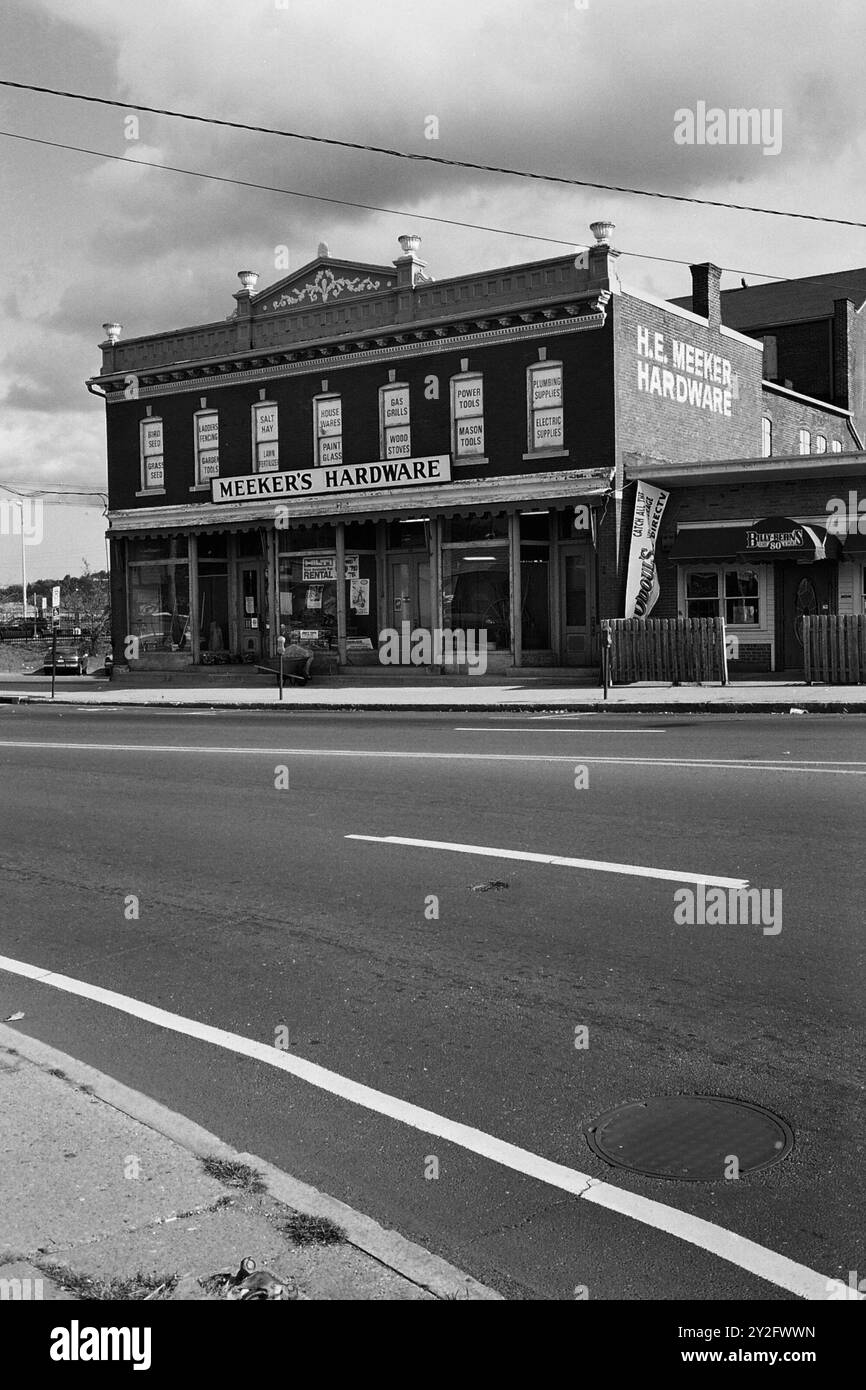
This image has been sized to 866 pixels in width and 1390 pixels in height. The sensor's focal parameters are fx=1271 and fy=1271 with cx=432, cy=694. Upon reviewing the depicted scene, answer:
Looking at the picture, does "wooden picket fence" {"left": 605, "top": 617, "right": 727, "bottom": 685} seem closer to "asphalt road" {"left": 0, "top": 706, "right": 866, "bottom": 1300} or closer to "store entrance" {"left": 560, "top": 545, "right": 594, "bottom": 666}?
"store entrance" {"left": 560, "top": 545, "right": 594, "bottom": 666}

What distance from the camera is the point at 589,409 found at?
26.5 meters

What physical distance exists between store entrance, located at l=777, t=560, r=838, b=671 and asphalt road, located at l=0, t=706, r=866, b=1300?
14179mm

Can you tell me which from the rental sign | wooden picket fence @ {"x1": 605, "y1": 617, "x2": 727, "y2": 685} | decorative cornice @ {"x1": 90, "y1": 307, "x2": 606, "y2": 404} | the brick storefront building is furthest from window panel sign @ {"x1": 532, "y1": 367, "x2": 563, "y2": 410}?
wooden picket fence @ {"x1": 605, "y1": 617, "x2": 727, "y2": 685}

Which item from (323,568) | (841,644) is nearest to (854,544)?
(841,644)

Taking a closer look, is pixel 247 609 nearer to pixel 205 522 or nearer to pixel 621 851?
pixel 205 522

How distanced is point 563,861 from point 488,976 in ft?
7.60

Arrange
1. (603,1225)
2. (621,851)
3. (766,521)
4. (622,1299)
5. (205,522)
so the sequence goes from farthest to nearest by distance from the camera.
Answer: (205,522)
(766,521)
(621,851)
(603,1225)
(622,1299)

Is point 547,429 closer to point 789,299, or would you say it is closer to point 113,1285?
point 789,299

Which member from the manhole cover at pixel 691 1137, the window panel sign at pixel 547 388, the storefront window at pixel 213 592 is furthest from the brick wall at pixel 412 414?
the manhole cover at pixel 691 1137

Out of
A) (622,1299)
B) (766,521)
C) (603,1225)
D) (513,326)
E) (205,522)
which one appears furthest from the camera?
(205,522)

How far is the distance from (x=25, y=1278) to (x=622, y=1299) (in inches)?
62.0

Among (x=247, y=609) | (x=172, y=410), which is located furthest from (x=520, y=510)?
(x=172, y=410)

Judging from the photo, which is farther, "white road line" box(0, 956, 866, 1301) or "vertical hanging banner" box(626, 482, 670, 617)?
"vertical hanging banner" box(626, 482, 670, 617)

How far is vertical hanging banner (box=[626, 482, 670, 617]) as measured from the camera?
86.5 ft
